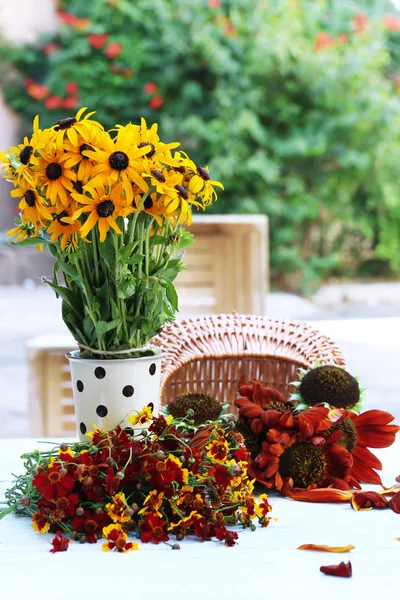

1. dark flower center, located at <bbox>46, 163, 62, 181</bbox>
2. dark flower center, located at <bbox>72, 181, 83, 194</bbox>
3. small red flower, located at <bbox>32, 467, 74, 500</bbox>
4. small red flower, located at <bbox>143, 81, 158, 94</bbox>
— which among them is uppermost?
small red flower, located at <bbox>143, 81, 158, 94</bbox>

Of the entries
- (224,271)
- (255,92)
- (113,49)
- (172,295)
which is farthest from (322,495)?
(113,49)

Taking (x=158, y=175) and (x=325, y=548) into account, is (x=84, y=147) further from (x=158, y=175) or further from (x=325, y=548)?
(x=325, y=548)

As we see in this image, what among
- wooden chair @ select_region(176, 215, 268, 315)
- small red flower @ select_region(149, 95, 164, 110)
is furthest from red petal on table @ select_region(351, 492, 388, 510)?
small red flower @ select_region(149, 95, 164, 110)

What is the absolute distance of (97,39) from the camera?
6.57 metres

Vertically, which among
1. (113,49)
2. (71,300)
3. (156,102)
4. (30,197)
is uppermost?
(113,49)

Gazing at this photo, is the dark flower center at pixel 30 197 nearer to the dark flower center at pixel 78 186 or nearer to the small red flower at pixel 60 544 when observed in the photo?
the dark flower center at pixel 78 186

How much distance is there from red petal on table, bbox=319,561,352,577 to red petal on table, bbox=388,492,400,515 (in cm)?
18

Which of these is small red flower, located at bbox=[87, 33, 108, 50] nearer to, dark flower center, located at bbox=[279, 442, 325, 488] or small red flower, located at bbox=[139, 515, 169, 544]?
dark flower center, located at bbox=[279, 442, 325, 488]

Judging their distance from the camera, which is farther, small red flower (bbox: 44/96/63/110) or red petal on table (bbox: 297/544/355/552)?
small red flower (bbox: 44/96/63/110)

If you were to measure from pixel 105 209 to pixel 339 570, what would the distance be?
38cm

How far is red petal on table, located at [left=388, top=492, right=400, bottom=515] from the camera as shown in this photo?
2.68 ft

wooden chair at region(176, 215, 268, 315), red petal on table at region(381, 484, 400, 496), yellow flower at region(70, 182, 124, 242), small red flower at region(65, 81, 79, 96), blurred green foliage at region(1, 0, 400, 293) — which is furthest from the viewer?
small red flower at region(65, 81, 79, 96)

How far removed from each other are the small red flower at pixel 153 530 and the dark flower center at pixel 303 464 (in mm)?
178

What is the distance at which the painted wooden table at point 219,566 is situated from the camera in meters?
0.61
